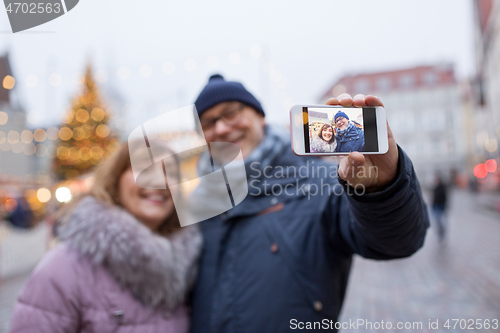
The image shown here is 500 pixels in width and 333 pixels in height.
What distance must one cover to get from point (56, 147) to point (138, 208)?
47.8ft

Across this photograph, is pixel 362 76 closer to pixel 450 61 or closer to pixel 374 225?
pixel 450 61

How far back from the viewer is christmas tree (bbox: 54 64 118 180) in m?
14.0

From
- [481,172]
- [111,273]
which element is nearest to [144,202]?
[111,273]

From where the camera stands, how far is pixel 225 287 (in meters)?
1.43

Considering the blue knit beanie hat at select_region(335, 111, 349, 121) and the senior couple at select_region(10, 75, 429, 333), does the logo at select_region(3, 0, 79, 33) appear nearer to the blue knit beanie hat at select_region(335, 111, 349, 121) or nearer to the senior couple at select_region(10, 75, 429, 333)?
the senior couple at select_region(10, 75, 429, 333)

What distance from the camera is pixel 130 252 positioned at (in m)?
1.47

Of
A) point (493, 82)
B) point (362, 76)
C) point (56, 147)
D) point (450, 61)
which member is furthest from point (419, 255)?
point (450, 61)

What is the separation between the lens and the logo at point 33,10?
1.28 metres

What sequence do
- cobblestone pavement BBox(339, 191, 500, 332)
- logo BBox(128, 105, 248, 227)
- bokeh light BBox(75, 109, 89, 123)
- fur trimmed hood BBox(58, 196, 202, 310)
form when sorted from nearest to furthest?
fur trimmed hood BBox(58, 196, 202, 310) < logo BBox(128, 105, 248, 227) < cobblestone pavement BBox(339, 191, 500, 332) < bokeh light BBox(75, 109, 89, 123)

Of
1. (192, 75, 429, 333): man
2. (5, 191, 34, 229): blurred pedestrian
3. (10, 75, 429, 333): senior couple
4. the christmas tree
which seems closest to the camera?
(192, 75, 429, 333): man

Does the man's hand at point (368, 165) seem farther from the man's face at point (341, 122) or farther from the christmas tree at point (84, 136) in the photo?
the christmas tree at point (84, 136)

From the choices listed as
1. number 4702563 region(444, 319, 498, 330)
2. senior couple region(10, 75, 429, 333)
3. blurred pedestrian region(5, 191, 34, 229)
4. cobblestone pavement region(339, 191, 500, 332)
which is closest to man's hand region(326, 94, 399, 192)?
senior couple region(10, 75, 429, 333)

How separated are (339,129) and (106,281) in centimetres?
122

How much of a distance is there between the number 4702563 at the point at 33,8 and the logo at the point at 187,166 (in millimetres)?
572
